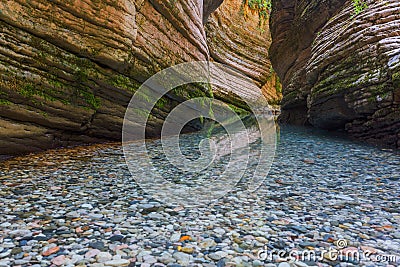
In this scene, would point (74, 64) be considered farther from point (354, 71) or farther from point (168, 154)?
point (354, 71)

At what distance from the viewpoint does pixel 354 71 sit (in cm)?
866

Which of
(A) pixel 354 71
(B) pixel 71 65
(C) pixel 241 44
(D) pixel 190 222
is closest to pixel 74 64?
(B) pixel 71 65

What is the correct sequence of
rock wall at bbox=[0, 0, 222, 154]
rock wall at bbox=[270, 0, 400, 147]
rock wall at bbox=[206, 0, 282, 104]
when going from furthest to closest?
rock wall at bbox=[206, 0, 282, 104] → rock wall at bbox=[270, 0, 400, 147] → rock wall at bbox=[0, 0, 222, 154]

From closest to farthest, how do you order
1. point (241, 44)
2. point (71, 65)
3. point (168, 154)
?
point (71, 65)
point (168, 154)
point (241, 44)

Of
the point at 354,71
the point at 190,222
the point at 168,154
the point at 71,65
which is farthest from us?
the point at 354,71

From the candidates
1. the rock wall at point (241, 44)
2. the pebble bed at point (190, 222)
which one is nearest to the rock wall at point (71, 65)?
the pebble bed at point (190, 222)

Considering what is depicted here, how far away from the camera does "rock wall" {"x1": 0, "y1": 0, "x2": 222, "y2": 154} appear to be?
15.6 feet

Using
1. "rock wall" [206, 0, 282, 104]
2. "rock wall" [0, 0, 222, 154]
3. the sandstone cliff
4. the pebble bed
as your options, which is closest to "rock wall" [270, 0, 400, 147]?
the pebble bed

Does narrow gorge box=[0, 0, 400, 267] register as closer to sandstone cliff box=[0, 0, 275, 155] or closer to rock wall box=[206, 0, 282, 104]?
sandstone cliff box=[0, 0, 275, 155]

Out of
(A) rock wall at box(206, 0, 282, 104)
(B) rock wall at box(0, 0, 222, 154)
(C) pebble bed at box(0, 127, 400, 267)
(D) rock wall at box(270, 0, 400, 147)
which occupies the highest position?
(A) rock wall at box(206, 0, 282, 104)

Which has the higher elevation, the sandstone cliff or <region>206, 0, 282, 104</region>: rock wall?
<region>206, 0, 282, 104</region>: rock wall

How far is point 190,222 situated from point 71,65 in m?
4.36

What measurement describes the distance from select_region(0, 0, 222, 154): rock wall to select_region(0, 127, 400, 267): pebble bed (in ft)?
2.89

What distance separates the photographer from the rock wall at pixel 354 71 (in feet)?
24.5
